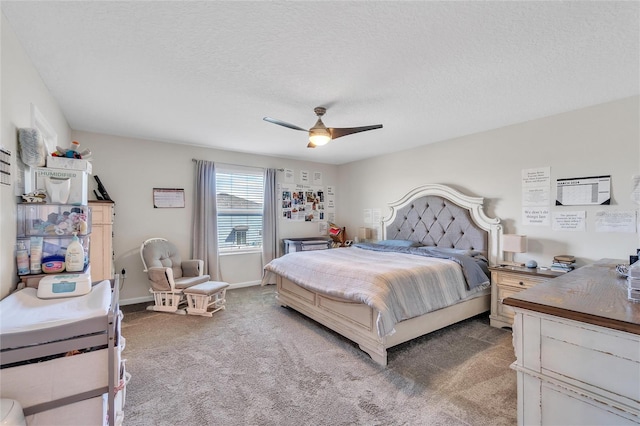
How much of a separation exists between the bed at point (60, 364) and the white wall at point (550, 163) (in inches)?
161

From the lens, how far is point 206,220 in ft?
15.2

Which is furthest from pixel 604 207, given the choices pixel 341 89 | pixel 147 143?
pixel 147 143

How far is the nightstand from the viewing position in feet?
9.79

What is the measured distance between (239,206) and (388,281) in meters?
3.38

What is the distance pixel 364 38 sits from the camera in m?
1.81

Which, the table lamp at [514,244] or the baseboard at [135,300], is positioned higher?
the table lamp at [514,244]

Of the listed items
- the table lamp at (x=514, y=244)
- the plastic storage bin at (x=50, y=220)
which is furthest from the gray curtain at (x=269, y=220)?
the table lamp at (x=514, y=244)

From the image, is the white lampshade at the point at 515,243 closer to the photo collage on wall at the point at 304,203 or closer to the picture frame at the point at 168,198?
the photo collage on wall at the point at 304,203

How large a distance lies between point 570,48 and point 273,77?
7.00ft

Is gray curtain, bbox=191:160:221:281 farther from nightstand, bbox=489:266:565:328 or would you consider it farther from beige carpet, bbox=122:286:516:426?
nightstand, bbox=489:266:565:328

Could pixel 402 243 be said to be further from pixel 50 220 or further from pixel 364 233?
pixel 50 220

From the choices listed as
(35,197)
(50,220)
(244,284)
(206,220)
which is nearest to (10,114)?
(35,197)

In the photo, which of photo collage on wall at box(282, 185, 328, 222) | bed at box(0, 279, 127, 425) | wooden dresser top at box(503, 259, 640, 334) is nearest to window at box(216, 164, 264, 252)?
photo collage on wall at box(282, 185, 328, 222)

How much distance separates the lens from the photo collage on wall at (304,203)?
5.60 metres
